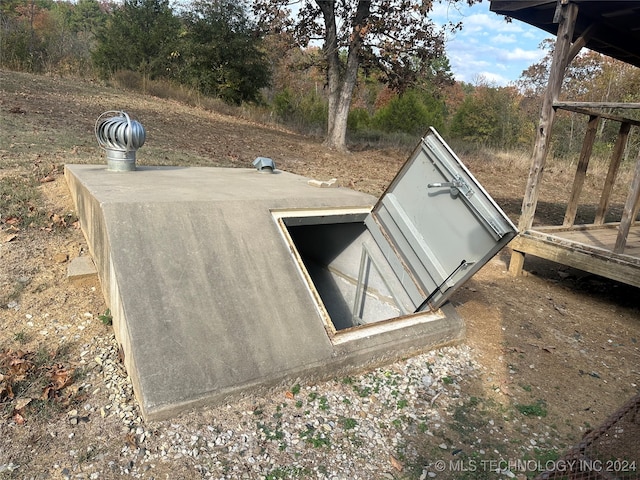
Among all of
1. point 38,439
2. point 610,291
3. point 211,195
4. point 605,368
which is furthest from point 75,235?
point 610,291

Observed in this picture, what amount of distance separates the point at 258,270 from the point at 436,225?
1.65 meters

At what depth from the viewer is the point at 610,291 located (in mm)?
6648

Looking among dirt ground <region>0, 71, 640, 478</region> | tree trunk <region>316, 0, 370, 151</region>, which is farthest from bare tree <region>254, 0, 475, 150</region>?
dirt ground <region>0, 71, 640, 478</region>

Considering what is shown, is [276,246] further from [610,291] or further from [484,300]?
[610,291]

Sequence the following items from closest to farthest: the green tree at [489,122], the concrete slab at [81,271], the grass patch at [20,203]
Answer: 1. the concrete slab at [81,271]
2. the grass patch at [20,203]
3. the green tree at [489,122]

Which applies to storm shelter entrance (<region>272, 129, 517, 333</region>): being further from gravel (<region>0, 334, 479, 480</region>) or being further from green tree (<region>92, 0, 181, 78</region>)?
green tree (<region>92, 0, 181, 78</region>)

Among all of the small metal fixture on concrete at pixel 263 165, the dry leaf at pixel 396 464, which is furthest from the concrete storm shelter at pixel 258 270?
the small metal fixture on concrete at pixel 263 165

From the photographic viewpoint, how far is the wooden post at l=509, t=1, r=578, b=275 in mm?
5973

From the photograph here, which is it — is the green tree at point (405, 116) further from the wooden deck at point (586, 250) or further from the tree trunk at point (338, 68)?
the wooden deck at point (586, 250)

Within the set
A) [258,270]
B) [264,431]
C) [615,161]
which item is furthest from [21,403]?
[615,161]

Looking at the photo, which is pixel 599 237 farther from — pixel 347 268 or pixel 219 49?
pixel 219 49

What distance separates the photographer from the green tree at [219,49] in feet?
76.0

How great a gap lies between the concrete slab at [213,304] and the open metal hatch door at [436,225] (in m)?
0.41

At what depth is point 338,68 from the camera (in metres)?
16.1
